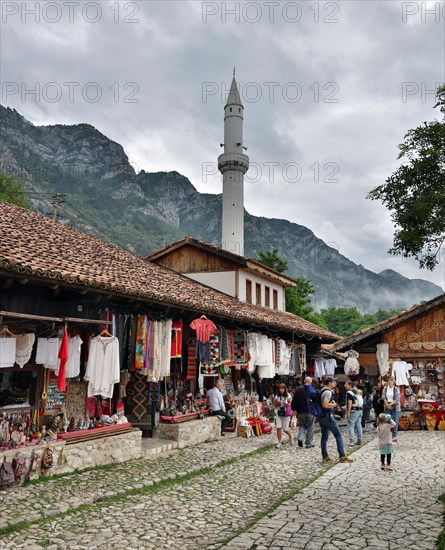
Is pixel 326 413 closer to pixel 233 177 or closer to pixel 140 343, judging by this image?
pixel 140 343

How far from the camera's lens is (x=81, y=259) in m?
10.1

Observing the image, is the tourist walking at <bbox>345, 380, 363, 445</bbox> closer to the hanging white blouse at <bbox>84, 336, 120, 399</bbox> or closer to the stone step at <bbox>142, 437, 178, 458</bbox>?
the stone step at <bbox>142, 437, 178, 458</bbox>

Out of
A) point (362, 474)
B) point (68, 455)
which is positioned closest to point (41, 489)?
point (68, 455)

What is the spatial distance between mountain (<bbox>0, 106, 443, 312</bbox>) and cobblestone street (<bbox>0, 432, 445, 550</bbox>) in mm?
70155

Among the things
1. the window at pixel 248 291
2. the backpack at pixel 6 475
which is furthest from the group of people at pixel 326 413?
the window at pixel 248 291

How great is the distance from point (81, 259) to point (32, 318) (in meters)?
2.70

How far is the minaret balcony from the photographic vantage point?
49.7 meters

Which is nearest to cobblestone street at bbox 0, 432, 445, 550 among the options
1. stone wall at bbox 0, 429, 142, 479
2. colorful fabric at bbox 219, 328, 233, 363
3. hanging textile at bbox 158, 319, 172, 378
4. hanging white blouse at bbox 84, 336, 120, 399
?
stone wall at bbox 0, 429, 142, 479

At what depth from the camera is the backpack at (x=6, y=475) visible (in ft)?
22.1

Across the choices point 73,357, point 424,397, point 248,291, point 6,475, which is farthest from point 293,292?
point 6,475

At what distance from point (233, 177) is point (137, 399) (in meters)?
40.9

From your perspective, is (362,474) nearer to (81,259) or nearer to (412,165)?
(412,165)

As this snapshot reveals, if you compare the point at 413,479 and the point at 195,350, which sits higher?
the point at 195,350

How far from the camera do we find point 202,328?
11.8 m
